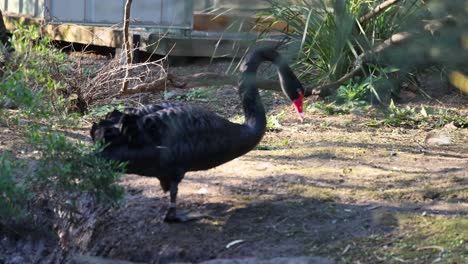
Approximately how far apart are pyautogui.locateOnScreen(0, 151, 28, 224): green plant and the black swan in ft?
1.83

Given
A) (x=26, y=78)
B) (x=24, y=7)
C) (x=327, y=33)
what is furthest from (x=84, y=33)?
(x=327, y=33)

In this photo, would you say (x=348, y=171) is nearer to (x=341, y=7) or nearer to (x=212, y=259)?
(x=212, y=259)

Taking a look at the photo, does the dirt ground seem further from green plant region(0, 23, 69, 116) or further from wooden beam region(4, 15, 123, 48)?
wooden beam region(4, 15, 123, 48)

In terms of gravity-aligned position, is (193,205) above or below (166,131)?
below

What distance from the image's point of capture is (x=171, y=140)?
5.28 metres

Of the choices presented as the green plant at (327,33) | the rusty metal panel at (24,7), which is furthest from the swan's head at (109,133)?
the rusty metal panel at (24,7)

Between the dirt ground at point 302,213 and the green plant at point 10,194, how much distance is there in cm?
67

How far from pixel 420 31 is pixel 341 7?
1.12ft

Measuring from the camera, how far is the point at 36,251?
5.99 meters

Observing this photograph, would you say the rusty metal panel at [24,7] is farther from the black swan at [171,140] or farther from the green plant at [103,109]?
the black swan at [171,140]

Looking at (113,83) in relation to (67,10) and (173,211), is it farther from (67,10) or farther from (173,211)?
(67,10)

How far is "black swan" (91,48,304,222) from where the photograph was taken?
5.21 metres

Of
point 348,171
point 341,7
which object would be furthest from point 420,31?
point 348,171

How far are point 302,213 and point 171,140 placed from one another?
102cm
